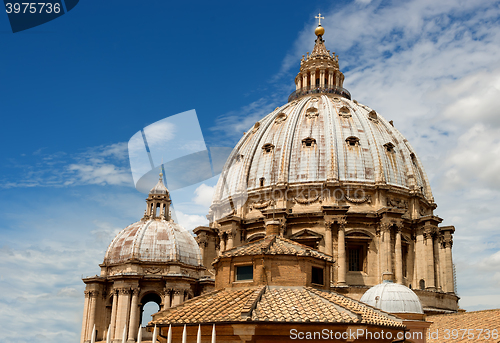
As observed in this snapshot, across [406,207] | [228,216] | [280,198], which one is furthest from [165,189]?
[406,207]

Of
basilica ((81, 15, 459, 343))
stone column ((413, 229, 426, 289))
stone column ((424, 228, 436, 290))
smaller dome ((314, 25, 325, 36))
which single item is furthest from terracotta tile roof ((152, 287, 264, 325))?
smaller dome ((314, 25, 325, 36))

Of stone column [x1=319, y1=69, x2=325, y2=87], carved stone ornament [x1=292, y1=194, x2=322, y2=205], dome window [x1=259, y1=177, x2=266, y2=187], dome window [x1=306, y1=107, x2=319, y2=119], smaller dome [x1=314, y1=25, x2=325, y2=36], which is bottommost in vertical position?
carved stone ornament [x1=292, y1=194, x2=322, y2=205]

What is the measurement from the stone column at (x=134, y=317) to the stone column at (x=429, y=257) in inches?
1016

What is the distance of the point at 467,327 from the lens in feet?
94.3

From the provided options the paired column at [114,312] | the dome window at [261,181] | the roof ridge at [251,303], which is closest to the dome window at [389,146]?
the dome window at [261,181]

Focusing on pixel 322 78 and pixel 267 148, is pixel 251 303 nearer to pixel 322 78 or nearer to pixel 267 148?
pixel 267 148

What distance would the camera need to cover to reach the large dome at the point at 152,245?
43.1 m

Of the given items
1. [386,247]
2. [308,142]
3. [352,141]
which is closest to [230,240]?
[308,142]

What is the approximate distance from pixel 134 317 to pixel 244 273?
72.9ft

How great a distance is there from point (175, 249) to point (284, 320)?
90.7ft

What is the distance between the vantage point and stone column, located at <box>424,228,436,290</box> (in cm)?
4778

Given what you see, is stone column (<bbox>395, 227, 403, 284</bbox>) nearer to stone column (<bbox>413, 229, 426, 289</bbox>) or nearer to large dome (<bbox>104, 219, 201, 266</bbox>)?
stone column (<bbox>413, 229, 426, 289</bbox>)

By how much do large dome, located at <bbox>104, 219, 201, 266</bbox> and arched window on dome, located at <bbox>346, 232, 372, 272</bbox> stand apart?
1347 centimetres

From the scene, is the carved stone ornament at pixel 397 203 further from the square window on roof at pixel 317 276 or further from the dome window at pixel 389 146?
the square window on roof at pixel 317 276
